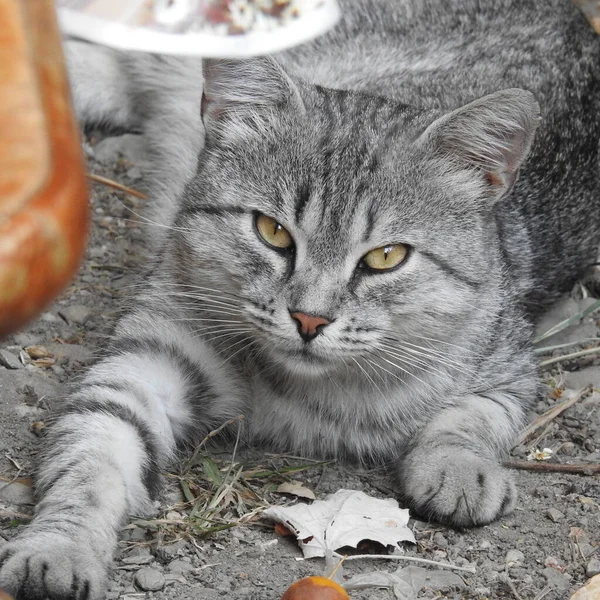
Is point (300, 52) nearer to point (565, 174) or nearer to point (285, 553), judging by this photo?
point (565, 174)

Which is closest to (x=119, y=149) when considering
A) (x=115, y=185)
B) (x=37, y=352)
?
(x=115, y=185)

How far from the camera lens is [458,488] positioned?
287cm

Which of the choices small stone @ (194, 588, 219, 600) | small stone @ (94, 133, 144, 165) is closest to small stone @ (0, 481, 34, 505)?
small stone @ (194, 588, 219, 600)

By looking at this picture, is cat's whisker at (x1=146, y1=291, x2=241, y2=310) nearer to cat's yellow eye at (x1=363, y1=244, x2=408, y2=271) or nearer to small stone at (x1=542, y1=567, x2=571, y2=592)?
cat's yellow eye at (x1=363, y1=244, x2=408, y2=271)

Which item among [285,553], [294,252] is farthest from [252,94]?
[285,553]

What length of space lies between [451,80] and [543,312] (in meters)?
1.04

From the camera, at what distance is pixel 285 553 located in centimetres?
271

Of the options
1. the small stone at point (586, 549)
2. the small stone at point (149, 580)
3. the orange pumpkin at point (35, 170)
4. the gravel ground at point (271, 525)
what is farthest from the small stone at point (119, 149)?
the orange pumpkin at point (35, 170)

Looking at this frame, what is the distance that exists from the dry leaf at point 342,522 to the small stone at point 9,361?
1.09 m

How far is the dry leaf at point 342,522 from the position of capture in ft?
8.81

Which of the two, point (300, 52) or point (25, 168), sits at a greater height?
point (25, 168)

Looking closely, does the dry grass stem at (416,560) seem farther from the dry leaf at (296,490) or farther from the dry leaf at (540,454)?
the dry leaf at (540,454)

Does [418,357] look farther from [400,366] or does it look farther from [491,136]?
[491,136]

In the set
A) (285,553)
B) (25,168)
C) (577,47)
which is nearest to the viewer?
(25,168)
